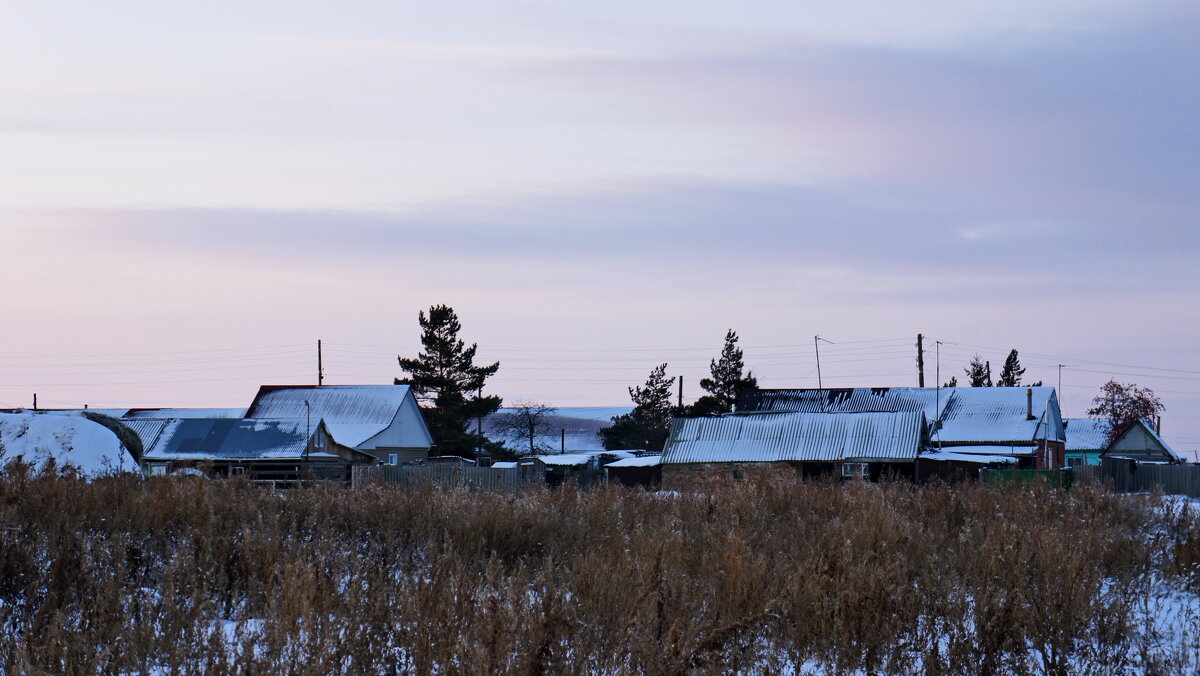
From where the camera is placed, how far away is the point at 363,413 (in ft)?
197

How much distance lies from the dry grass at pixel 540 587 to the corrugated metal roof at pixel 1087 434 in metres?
68.8

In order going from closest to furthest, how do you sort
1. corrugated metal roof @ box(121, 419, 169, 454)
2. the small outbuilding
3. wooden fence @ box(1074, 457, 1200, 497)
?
wooden fence @ box(1074, 457, 1200, 497), the small outbuilding, corrugated metal roof @ box(121, 419, 169, 454)

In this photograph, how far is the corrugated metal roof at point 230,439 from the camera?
50.4 meters

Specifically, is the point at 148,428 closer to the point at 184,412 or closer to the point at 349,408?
the point at 349,408

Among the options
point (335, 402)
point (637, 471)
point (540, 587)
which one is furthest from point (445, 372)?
point (540, 587)

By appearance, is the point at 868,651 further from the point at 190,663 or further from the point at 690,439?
the point at 690,439

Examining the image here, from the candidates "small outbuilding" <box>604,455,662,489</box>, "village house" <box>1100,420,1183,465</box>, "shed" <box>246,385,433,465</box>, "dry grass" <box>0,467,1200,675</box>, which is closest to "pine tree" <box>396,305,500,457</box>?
"shed" <box>246,385,433,465</box>

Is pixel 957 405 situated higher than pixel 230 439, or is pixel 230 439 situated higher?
pixel 957 405

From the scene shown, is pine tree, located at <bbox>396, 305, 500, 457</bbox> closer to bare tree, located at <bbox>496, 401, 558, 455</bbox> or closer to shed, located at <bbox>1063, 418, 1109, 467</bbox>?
bare tree, located at <bbox>496, 401, 558, 455</bbox>

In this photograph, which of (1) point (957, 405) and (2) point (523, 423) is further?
(2) point (523, 423)

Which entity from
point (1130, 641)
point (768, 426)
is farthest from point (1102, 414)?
point (1130, 641)

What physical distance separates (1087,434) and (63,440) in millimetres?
72368

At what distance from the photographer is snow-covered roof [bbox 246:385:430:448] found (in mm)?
58031

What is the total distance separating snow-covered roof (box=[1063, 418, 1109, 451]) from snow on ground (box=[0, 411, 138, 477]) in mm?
68048
